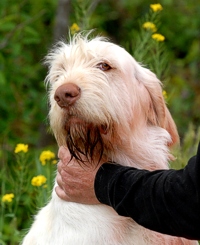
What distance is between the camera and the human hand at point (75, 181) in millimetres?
3604

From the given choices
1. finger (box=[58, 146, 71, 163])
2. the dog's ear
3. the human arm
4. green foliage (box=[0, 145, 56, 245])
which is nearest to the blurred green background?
green foliage (box=[0, 145, 56, 245])

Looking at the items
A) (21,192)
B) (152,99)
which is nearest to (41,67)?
(21,192)

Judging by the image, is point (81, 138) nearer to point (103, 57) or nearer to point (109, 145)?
point (109, 145)

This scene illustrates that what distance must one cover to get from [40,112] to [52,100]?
3.18m

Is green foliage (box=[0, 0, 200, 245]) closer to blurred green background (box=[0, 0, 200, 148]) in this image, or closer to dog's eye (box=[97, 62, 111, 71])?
blurred green background (box=[0, 0, 200, 148])

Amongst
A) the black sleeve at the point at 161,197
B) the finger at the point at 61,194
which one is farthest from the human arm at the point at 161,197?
the finger at the point at 61,194

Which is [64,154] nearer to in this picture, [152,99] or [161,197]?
[152,99]

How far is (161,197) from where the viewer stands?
3.00 meters

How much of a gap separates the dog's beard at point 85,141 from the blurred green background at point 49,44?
969mm

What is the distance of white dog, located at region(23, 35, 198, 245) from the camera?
3363mm

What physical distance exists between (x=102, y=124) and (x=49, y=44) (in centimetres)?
406

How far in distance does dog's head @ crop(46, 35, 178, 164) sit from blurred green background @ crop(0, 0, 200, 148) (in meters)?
0.92

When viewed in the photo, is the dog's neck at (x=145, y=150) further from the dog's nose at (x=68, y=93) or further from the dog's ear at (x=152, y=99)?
the dog's nose at (x=68, y=93)

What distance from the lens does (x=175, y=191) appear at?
2.94 m
